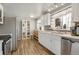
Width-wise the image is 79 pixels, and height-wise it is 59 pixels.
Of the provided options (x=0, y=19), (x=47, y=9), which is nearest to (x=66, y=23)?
(x=47, y=9)

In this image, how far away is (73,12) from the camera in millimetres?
1490

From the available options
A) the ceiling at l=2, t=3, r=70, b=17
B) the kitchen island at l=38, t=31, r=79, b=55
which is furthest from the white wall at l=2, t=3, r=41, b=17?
the kitchen island at l=38, t=31, r=79, b=55

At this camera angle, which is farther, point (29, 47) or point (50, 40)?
point (50, 40)

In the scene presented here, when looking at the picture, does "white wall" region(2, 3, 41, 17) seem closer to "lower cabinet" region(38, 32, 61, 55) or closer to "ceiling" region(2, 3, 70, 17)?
"ceiling" region(2, 3, 70, 17)

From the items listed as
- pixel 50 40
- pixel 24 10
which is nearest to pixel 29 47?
pixel 50 40

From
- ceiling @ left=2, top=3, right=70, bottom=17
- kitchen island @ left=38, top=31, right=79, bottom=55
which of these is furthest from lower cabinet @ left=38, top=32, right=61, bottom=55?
ceiling @ left=2, top=3, right=70, bottom=17

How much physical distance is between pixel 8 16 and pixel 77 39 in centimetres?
94

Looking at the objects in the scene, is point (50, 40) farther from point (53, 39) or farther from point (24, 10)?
point (24, 10)

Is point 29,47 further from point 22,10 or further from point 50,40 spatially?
point 22,10

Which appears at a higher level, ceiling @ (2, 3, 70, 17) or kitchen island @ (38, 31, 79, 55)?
ceiling @ (2, 3, 70, 17)

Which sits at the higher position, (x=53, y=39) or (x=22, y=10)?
(x=22, y=10)

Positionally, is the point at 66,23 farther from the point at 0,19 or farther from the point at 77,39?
the point at 0,19

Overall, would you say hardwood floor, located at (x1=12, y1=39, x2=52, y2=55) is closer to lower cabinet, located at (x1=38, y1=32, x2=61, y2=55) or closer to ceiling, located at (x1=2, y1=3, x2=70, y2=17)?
lower cabinet, located at (x1=38, y1=32, x2=61, y2=55)

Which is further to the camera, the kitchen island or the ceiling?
the kitchen island
